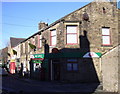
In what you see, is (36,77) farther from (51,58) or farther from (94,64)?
(94,64)

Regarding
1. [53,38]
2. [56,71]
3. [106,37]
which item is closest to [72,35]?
[53,38]

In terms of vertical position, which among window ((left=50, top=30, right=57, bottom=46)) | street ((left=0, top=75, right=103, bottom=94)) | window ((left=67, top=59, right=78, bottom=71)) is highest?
window ((left=50, top=30, right=57, bottom=46))

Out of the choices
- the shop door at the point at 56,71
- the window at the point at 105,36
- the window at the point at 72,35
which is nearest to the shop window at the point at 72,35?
the window at the point at 72,35

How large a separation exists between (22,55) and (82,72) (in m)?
15.7

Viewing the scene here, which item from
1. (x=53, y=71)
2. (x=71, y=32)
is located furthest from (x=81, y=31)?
(x=53, y=71)

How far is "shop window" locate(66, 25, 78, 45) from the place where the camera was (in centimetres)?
1962

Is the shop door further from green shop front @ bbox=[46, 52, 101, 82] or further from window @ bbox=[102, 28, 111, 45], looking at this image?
window @ bbox=[102, 28, 111, 45]

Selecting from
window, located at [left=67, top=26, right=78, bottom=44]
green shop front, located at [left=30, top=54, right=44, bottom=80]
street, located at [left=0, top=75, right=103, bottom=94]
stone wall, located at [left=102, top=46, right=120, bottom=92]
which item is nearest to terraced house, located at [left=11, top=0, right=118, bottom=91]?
window, located at [left=67, top=26, right=78, bottom=44]

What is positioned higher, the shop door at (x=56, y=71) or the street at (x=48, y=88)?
the shop door at (x=56, y=71)

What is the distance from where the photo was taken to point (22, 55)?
31.9 m

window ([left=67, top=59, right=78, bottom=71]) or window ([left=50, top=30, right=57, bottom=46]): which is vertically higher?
window ([left=50, top=30, right=57, bottom=46])

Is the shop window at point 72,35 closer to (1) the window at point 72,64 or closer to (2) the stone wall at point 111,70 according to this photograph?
(1) the window at point 72,64

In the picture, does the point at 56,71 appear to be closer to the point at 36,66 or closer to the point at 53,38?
the point at 53,38

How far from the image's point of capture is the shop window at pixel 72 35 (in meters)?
19.6
